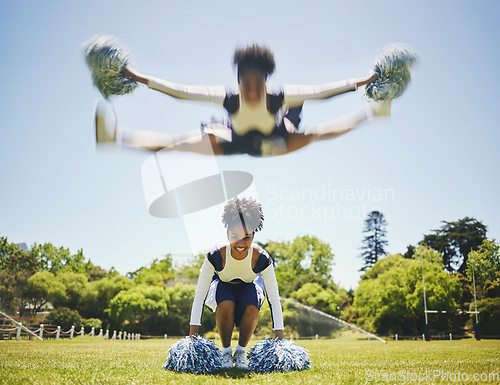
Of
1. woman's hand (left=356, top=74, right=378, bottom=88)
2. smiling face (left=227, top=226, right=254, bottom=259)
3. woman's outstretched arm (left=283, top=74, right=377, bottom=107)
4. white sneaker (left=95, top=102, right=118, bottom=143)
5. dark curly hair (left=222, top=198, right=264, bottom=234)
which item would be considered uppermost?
woman's hand (left=356, top=74, right=378, bottom=88)

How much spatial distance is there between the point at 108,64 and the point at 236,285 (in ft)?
9.75

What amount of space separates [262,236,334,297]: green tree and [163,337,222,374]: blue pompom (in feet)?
125

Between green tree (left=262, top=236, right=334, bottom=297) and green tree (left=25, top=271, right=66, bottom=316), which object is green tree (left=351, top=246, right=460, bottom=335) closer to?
green tree (left=262, top=236, right=334, bottom=297)

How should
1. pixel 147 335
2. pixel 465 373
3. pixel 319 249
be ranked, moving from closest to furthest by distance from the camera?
1. pixel 465 373
2. pixel 147 335
3. pixel 319 249

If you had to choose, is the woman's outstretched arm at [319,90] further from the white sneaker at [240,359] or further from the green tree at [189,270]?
the green tree at [189,270]

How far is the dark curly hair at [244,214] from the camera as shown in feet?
15.0

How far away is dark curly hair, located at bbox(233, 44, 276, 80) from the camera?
3102mm

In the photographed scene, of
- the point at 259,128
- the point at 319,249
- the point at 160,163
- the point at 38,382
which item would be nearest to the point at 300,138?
the point at 259,128

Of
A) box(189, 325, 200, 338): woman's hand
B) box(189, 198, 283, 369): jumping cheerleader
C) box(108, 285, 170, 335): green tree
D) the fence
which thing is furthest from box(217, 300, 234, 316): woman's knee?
box(108, 285, 170, 335): green tree

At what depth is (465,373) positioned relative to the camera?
4004 millimetres

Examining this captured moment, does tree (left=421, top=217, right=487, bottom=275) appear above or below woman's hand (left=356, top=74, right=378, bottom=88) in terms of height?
above

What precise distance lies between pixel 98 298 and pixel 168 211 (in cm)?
3582

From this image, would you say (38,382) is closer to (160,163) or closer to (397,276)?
(160,163)

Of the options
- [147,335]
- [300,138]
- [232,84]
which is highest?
[232,84]
